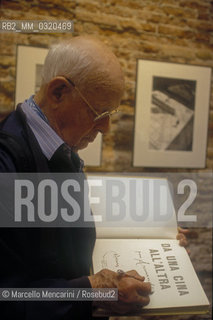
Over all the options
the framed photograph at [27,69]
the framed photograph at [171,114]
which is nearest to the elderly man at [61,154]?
the framed photograph at [27,69]

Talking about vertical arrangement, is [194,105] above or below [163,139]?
above

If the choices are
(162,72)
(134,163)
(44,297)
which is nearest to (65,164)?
(44,297)

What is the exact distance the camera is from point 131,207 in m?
1.14

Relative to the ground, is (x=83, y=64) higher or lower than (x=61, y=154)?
higher

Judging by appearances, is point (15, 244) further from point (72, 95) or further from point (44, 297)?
point (72, 95)

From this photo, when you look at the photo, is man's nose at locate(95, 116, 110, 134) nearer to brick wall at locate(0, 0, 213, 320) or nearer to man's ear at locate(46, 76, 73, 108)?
man's ear at locate(46, 76, 73, 108)

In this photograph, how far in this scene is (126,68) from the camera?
192 cm

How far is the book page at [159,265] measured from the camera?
88 cm

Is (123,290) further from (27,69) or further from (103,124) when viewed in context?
(27,69)

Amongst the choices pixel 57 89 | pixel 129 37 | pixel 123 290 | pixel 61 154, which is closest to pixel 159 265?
pixel 123 290

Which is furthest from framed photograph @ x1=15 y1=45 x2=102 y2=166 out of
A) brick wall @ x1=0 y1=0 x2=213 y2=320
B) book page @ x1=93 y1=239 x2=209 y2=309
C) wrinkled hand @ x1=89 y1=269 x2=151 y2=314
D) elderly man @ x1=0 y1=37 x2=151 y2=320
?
wrinkled hand @ x1=89 y1=269 x2=151 y2=314

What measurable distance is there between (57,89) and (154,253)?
0.55 m

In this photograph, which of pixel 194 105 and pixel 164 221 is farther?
pixel 194 105

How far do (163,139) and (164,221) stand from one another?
0.95m
